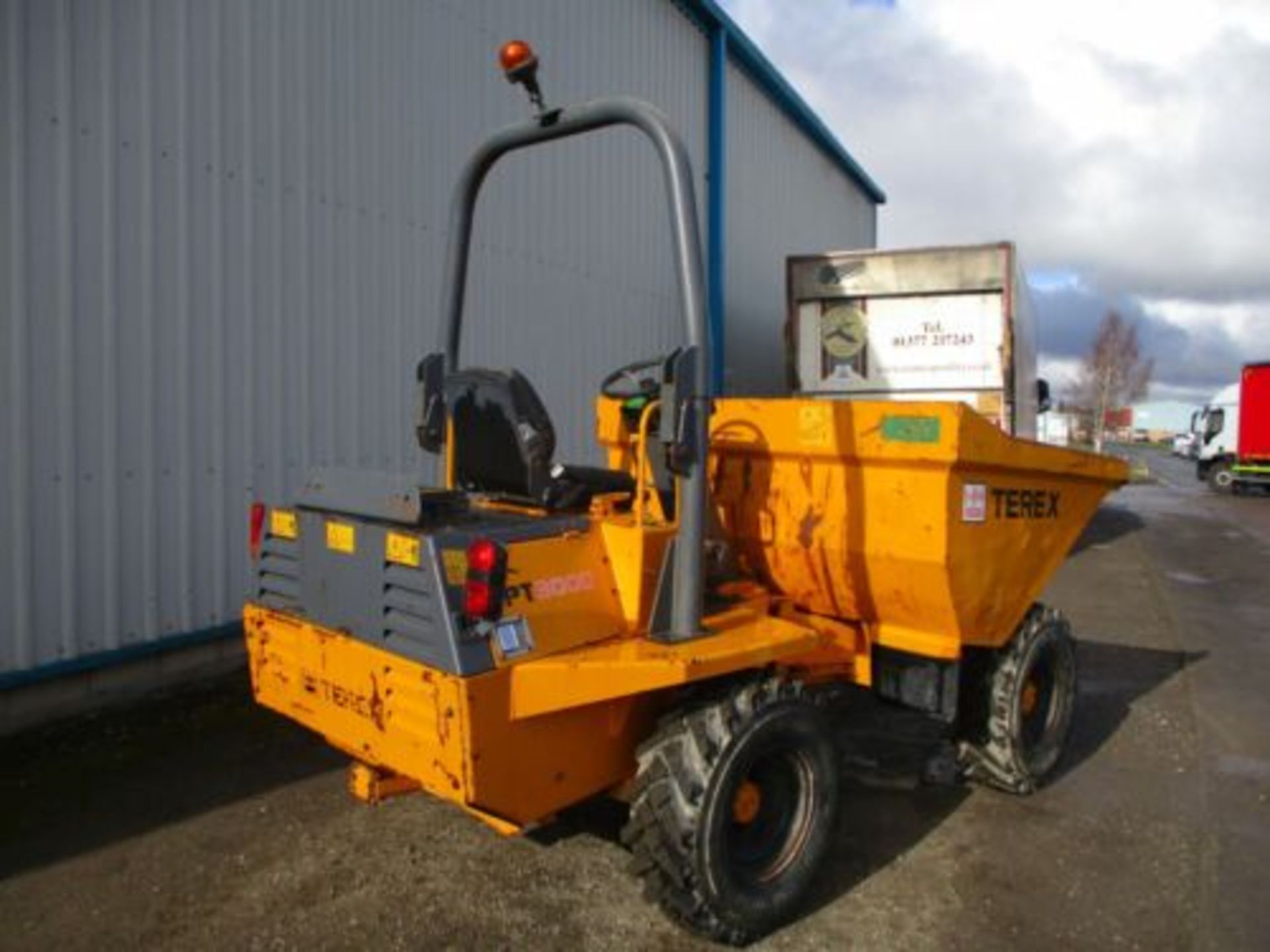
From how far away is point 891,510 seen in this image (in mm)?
3779

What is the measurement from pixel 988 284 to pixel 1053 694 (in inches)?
228

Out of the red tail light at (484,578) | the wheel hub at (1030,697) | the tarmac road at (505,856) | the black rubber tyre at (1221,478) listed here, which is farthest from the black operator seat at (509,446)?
the black rubber tyre at (1221,478)

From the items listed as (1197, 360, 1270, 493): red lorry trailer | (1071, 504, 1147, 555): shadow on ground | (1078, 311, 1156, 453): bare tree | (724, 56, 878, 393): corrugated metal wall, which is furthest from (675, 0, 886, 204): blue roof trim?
(1078, 311, 1156, 453): bare tree

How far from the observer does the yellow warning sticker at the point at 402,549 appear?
2.89 m

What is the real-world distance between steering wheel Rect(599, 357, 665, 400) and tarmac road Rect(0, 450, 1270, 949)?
1.76 meters

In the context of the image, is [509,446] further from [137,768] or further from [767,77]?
[767,77]

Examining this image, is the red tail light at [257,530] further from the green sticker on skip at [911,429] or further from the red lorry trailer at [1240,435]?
the red lorry trailer at [1240,435]

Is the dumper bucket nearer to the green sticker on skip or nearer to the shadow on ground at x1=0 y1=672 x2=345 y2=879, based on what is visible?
the green sticker on skip

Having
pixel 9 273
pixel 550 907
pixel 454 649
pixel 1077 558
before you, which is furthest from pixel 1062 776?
pixel 1077 558

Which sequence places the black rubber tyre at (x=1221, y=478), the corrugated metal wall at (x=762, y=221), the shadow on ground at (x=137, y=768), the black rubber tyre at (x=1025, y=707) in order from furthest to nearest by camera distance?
the black rubber tyre at (x=1221, y=478)
the corrugated metal wall at (x=762, y=221)
the black rubber tyre at (x=1025, y=707)
the shadow on ground at (x=137, y=768)

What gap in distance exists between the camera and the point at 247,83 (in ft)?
19.2

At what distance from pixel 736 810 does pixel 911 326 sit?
24.9ft

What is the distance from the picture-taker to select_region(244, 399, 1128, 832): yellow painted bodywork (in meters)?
2.89

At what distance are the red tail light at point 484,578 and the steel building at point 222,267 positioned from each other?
3211mm
